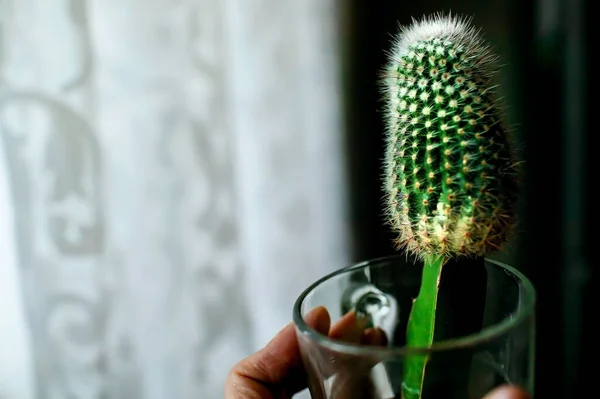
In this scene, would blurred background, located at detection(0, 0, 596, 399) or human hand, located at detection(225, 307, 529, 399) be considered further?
blurred background, located at detection(0, 0, 596, 399)

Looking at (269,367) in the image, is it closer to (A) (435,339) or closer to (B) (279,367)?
(B) (279,367)

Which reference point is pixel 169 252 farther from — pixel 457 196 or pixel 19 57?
pixel 457 196

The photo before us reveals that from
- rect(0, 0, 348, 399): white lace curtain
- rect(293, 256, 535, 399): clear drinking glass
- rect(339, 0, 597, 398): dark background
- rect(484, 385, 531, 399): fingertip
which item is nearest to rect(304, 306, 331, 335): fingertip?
rect(293, 256, 535, 399): clear drinking glass

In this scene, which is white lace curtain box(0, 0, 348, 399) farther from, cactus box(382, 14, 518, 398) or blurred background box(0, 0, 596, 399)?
cactus box(382, 14, 518, 398)

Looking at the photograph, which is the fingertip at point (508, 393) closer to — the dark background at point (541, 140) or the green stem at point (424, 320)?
the green stem at point (424, 320)

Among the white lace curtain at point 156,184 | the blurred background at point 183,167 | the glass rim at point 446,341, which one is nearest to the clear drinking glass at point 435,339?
the glass rim at point 446,341

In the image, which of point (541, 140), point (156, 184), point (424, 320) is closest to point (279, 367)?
point (424, 320)
